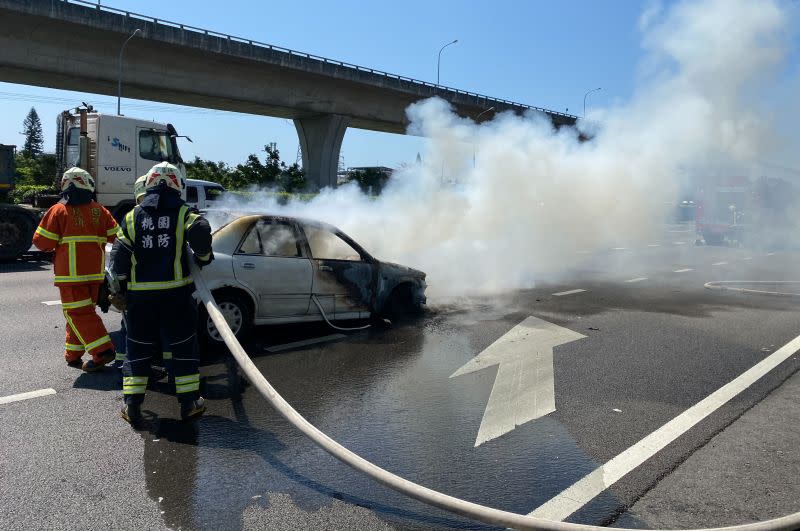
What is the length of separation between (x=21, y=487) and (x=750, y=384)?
19.2ft

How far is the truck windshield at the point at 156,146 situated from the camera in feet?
50.0

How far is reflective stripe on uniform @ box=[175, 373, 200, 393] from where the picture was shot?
4562mm

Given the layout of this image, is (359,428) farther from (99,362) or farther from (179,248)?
(99,362)

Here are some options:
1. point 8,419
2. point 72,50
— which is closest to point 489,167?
point 8,419

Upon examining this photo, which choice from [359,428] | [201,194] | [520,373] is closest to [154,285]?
[359,428]

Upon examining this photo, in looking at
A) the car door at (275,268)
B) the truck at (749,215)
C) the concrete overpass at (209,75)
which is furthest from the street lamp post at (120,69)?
the truck at (749,215)

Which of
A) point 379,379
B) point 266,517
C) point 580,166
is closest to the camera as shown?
point 266,517

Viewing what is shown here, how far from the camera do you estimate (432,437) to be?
4.44 meters

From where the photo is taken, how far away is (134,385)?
4484 mm

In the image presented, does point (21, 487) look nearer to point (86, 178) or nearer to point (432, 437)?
point (432, 437)

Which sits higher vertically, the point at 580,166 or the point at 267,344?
the point at 580,166

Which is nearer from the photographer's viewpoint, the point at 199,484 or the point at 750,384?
the point at 199,484

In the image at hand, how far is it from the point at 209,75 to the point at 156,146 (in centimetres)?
1861

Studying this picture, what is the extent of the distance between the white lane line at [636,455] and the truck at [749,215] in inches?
817
